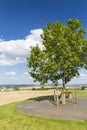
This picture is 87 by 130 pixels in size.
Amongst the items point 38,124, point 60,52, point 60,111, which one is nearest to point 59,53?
point 60,52

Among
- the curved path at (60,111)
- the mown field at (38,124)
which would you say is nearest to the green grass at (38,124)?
the mown field at (38,124)

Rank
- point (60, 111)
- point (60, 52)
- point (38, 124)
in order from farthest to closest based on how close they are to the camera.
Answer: point (60, 52)
point (60, 111)
point (38, 124)

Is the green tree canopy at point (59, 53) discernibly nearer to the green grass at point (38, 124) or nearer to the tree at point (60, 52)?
the tree at point (60, 52)

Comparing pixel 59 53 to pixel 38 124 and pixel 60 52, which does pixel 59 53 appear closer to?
pixel 60 52

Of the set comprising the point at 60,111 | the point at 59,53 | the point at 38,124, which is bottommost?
the point at 38,124

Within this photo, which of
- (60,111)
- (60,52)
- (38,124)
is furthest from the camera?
(60,52)

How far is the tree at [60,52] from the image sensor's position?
21.3 m

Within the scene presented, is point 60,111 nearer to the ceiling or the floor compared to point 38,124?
nearer to the ceiling

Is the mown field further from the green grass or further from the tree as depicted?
the tree

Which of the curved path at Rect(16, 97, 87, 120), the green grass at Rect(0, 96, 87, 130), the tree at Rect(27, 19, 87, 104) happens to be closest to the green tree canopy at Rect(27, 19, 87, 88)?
the tree at Rect(27, 19, 87, 104)

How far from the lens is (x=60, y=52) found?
846 inches

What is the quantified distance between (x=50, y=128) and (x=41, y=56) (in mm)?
10400

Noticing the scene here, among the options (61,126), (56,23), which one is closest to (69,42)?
(56,23)

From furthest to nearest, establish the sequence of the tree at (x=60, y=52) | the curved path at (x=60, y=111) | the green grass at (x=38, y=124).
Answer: the tree at (x=60, y=52) → the curved path at (x=60, y=111) → the green grass at (x=38, y=124)
